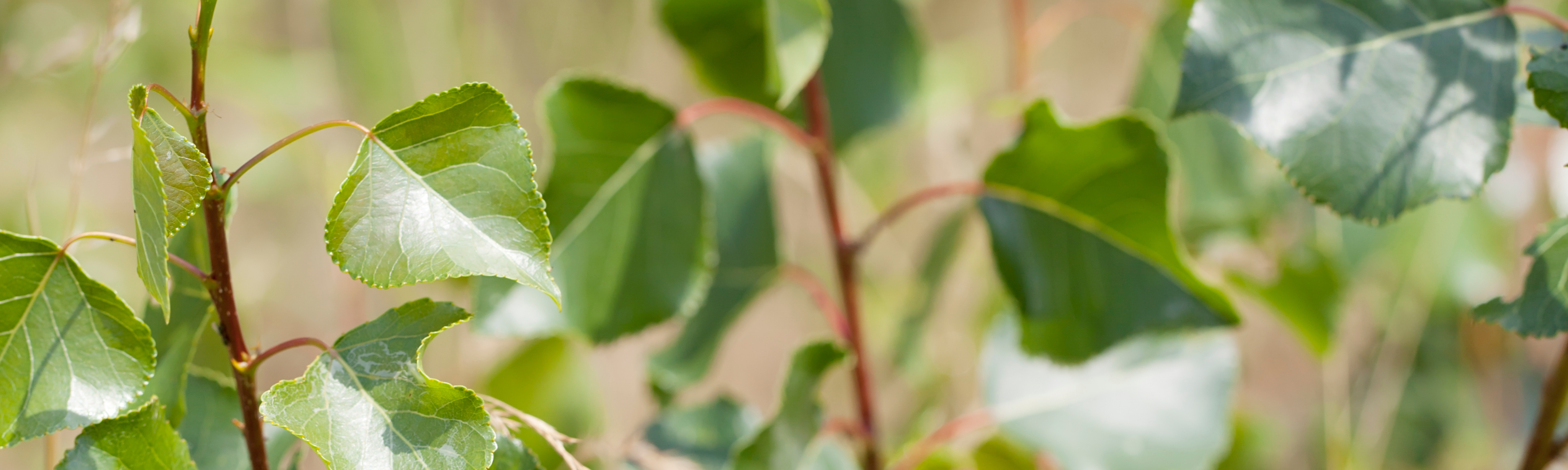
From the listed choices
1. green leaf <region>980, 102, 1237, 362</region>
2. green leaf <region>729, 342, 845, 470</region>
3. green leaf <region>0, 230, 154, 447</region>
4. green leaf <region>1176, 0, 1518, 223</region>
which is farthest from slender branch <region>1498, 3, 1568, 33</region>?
green leaf <region>0, 230, 154, 447</region>

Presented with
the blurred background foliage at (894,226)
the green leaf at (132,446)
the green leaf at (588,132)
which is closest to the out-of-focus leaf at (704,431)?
the blurred background foliage at (894,226)

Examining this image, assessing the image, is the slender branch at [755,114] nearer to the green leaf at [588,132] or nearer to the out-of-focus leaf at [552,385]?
the green leaf at [588,132]

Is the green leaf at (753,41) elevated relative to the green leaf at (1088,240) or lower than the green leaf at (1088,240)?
elevated

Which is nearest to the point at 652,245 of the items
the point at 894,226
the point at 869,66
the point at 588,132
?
the point at 588,132

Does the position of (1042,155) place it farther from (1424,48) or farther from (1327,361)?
(1327,361)

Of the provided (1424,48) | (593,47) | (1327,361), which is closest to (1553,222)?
(1424,48)
